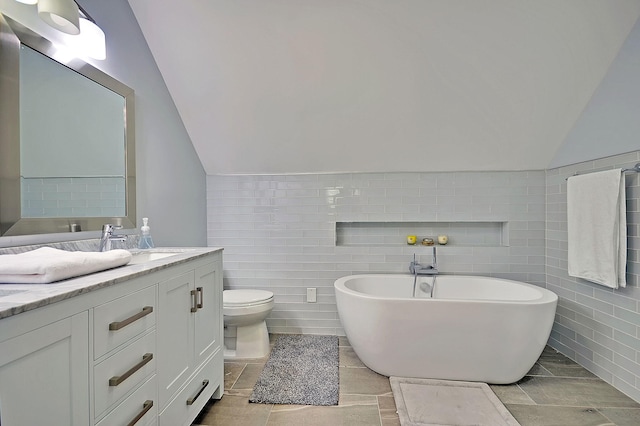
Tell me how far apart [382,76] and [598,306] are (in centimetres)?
222

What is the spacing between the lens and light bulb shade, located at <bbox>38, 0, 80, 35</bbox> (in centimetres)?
135

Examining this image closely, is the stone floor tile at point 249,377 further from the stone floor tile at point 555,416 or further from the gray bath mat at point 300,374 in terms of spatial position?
the stone floor tile at point 555,416

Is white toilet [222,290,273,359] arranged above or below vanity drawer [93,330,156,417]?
below

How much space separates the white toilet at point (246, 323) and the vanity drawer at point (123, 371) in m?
1.19

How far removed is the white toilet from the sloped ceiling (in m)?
1.24

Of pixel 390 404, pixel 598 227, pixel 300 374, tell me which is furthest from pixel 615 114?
pixel 300 374

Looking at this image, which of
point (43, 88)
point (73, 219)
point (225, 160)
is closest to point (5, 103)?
point (43, 88)

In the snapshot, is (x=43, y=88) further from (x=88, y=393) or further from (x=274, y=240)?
(x=274, y=240)

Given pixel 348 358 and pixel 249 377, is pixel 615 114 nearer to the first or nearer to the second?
pixel 348 358

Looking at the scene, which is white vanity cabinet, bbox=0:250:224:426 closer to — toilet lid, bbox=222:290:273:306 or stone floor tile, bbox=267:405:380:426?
stone floor tile, bbox=267:405:380:426

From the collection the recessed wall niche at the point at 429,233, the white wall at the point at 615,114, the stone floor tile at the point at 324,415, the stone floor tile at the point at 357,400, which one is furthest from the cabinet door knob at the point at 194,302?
the white wall at the point at 615,114

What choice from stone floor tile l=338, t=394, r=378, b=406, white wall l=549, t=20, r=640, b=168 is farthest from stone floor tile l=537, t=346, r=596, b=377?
white wall l=549, t=20, r=640, b=168

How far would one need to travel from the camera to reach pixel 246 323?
2.56 m

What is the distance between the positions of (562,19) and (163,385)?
2928 mm
